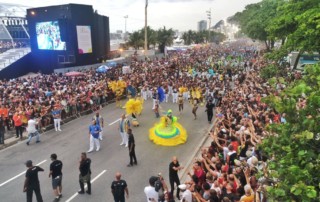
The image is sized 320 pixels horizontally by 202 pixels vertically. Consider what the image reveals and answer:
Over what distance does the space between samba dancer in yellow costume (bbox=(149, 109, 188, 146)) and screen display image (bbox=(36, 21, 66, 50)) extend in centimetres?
2727

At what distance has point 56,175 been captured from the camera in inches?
402

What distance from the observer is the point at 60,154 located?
1458cm

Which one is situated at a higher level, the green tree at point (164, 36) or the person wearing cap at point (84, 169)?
the green tree at point (164, 36)

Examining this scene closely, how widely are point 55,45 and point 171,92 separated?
19.6m

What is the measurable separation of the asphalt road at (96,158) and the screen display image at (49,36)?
21912 millimetres

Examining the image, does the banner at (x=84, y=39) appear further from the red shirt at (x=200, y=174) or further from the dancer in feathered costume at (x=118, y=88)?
the red shirt at (x=200, y=174)

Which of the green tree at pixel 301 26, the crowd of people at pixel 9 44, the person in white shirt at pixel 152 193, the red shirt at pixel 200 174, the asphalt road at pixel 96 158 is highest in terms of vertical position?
the green tree at pixel 301 26

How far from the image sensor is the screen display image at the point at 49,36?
3947 cm

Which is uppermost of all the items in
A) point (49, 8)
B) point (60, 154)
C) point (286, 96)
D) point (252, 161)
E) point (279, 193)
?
point (49, 8)

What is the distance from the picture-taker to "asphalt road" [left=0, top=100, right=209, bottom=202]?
36.1ft

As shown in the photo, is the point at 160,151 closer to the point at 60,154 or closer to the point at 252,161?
the point at 60,154

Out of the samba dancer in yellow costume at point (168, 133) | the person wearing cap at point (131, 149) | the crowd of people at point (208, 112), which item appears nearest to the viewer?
the crowd of people at point (208, 112)

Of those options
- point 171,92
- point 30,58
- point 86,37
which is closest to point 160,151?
point 171,92

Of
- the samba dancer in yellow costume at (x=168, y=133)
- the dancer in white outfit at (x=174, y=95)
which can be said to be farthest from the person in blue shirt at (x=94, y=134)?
the dancer in white outfit at (x=174, y=95)
